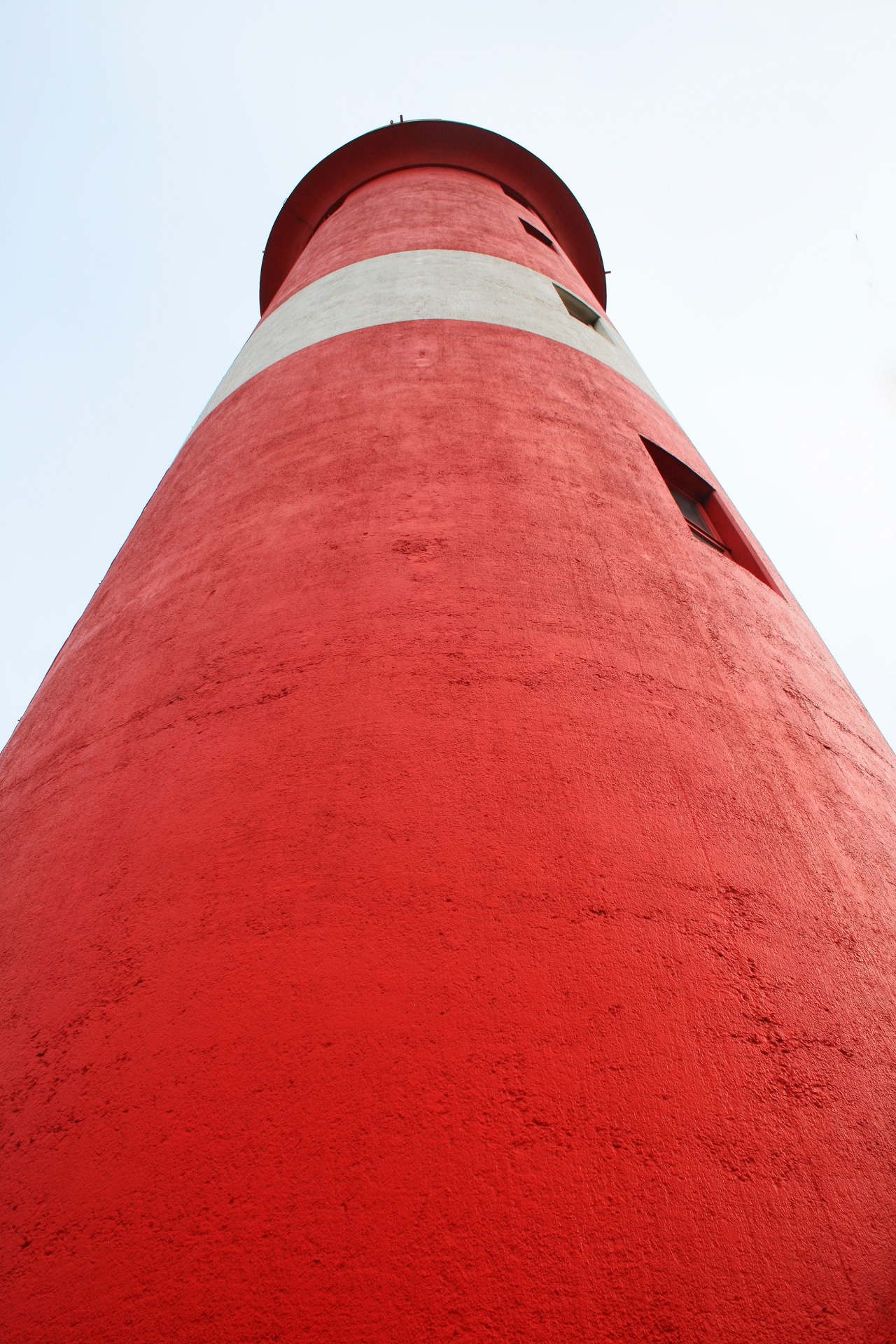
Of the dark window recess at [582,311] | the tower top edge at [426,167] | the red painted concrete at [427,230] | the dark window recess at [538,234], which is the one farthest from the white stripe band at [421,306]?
the tower top edge at [426,167]

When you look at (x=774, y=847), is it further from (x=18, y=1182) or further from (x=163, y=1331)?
(x=18, y=1182)

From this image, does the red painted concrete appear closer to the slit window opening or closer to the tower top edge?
the tower top edge

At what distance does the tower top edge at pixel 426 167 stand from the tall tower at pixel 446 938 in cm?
881

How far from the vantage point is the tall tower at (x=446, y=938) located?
4.84 feet

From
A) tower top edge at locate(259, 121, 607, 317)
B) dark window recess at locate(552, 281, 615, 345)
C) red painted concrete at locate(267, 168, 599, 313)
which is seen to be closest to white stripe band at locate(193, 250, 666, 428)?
dark window recess at locate(552, 281, 615, 345)

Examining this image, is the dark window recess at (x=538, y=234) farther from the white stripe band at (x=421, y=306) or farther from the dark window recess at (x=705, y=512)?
the dark window recess at (x=705, y=512)

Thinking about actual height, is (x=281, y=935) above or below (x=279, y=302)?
below

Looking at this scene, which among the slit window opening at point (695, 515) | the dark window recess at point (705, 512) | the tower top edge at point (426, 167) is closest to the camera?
the dark window recess at point (705, 512)

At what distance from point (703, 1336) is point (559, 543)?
241 centimetres

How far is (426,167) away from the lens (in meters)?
10.2

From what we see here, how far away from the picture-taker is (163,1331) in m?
1.41

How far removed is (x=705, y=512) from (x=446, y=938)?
416 centimetres


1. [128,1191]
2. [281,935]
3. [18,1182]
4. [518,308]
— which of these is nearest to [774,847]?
[281,935]

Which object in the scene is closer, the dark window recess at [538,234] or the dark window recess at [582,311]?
the dark window recess at [582,311]
